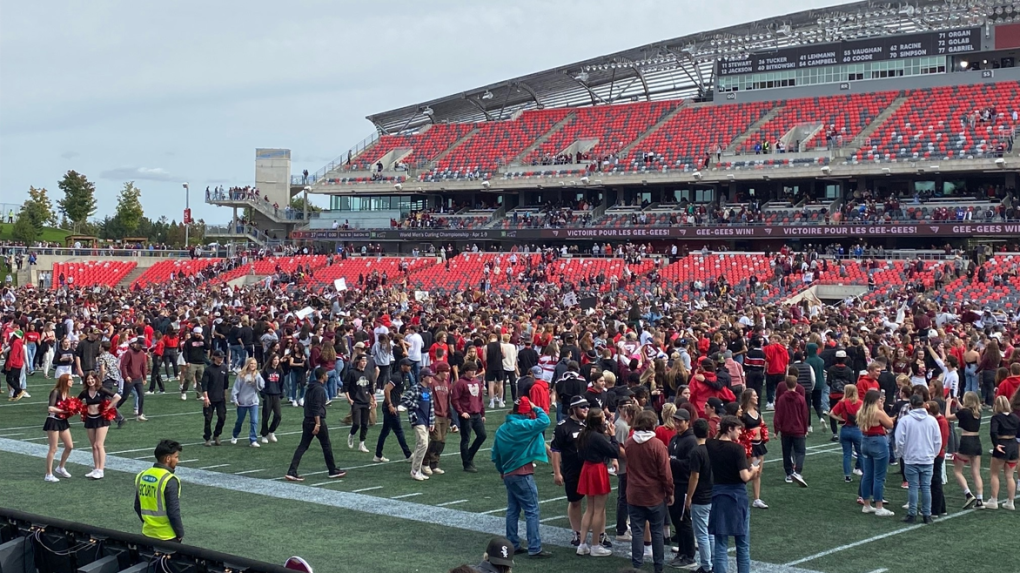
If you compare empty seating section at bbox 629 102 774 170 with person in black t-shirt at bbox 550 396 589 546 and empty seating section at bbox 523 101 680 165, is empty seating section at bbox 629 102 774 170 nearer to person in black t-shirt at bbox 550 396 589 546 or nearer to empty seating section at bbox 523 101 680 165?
empty seating section at bbox 523 101 680 165

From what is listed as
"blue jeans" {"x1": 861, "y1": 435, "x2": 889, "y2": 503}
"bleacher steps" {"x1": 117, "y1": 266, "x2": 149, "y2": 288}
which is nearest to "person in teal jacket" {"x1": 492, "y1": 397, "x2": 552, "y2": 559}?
"blue jeans" {"x1": 861, "y1": 435, "x2": 889, "y2": 503}

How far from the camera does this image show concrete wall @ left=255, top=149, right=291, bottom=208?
223 feet

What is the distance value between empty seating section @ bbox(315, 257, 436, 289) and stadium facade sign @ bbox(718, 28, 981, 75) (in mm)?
17731

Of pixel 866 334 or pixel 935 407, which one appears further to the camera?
pixel 866 334

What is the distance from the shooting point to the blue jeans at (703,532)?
9.71 meters

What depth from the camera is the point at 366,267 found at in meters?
50.5

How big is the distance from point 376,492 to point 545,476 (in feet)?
7.42

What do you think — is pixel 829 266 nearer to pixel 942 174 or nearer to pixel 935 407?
pixel 942 174

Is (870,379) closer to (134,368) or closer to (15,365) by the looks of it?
(134,368)

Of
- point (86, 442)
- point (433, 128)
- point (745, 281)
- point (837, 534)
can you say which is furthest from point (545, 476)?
point (433, 128)

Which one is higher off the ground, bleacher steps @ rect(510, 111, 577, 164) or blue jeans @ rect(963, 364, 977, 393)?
bleacher steps @ rect(510, 111, 577, 164)

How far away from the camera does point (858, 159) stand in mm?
45906

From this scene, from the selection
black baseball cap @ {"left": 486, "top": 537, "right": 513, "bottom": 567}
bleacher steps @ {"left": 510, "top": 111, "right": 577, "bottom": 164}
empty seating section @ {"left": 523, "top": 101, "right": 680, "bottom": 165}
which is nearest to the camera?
black baseball cap @ {"left": 486, "top": 537, "right": 513, "bottom": 567}

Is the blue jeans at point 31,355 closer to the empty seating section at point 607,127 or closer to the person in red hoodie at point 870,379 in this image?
the person in red hoodie at point 870,379
